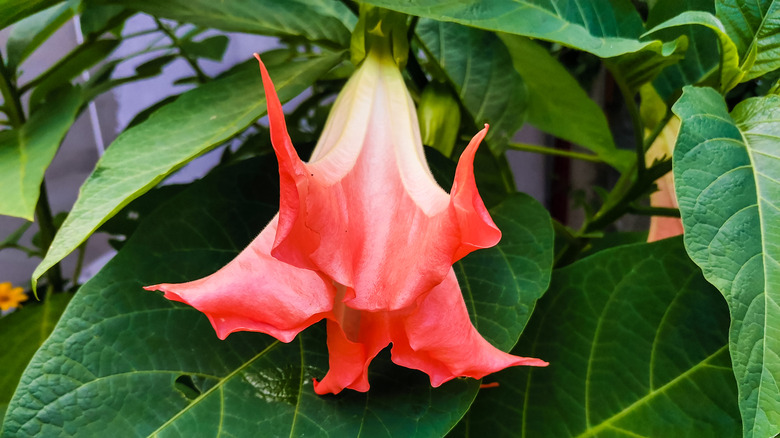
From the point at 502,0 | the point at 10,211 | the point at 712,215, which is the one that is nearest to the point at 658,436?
the point at 712,215

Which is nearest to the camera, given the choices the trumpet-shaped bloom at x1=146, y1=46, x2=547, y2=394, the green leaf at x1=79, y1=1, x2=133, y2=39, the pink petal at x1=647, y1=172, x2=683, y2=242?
the trumpet-shaped bloom at x1=146, y1=46, x2=547, y2=394

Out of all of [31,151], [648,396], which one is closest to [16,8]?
[31,151]

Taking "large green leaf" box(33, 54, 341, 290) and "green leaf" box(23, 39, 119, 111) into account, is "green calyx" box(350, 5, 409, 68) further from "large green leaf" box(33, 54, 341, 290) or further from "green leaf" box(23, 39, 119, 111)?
"green leaf" box(23, 39, 119, 111)

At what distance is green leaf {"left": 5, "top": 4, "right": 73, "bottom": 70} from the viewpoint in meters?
0.44

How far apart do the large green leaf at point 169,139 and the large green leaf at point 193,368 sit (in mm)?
38

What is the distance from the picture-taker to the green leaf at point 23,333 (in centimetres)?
38

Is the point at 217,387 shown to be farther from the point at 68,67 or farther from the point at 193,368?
the point at 68,67

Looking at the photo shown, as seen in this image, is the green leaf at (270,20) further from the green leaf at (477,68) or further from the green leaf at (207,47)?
the green leaf at (207,47)

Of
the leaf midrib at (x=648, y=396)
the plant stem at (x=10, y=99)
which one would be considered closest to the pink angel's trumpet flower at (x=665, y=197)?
the leaf midrib at (x=648, y=396)

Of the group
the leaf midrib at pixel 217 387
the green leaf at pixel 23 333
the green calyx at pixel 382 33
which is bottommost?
the green leaf at pixel 23 333

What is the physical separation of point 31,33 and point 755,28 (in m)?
0.51

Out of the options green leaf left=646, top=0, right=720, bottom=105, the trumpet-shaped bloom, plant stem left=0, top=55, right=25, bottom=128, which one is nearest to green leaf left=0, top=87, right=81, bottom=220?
plant stem left=0, top=55, right=25, bottom=128

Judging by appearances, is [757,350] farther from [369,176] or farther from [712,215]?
[369,176]

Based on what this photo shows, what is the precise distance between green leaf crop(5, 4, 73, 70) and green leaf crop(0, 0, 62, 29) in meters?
0.11
